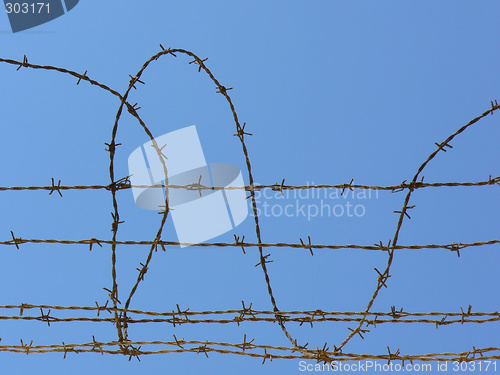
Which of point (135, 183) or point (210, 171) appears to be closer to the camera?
point (135, 183)

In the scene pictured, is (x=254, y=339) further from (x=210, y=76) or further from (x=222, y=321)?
(x=210, y=76)

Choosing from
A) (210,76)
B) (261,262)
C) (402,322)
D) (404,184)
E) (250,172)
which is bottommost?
(402,322)

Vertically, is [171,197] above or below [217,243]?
above

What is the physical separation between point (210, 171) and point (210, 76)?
1.61 feet

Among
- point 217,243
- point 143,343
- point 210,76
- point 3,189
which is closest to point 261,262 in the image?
point 217,243

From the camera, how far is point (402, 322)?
2.88m

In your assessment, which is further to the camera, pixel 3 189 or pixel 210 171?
pixel 210 171

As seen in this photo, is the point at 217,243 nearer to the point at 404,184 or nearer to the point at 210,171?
the point at 210,171

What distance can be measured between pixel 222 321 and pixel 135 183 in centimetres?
76

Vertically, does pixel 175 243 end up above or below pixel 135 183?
below

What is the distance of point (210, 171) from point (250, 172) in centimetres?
31

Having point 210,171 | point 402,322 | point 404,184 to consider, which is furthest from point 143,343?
point 404,184

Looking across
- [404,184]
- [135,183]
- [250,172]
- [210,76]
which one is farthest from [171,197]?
[404,184]

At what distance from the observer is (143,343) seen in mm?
2980
